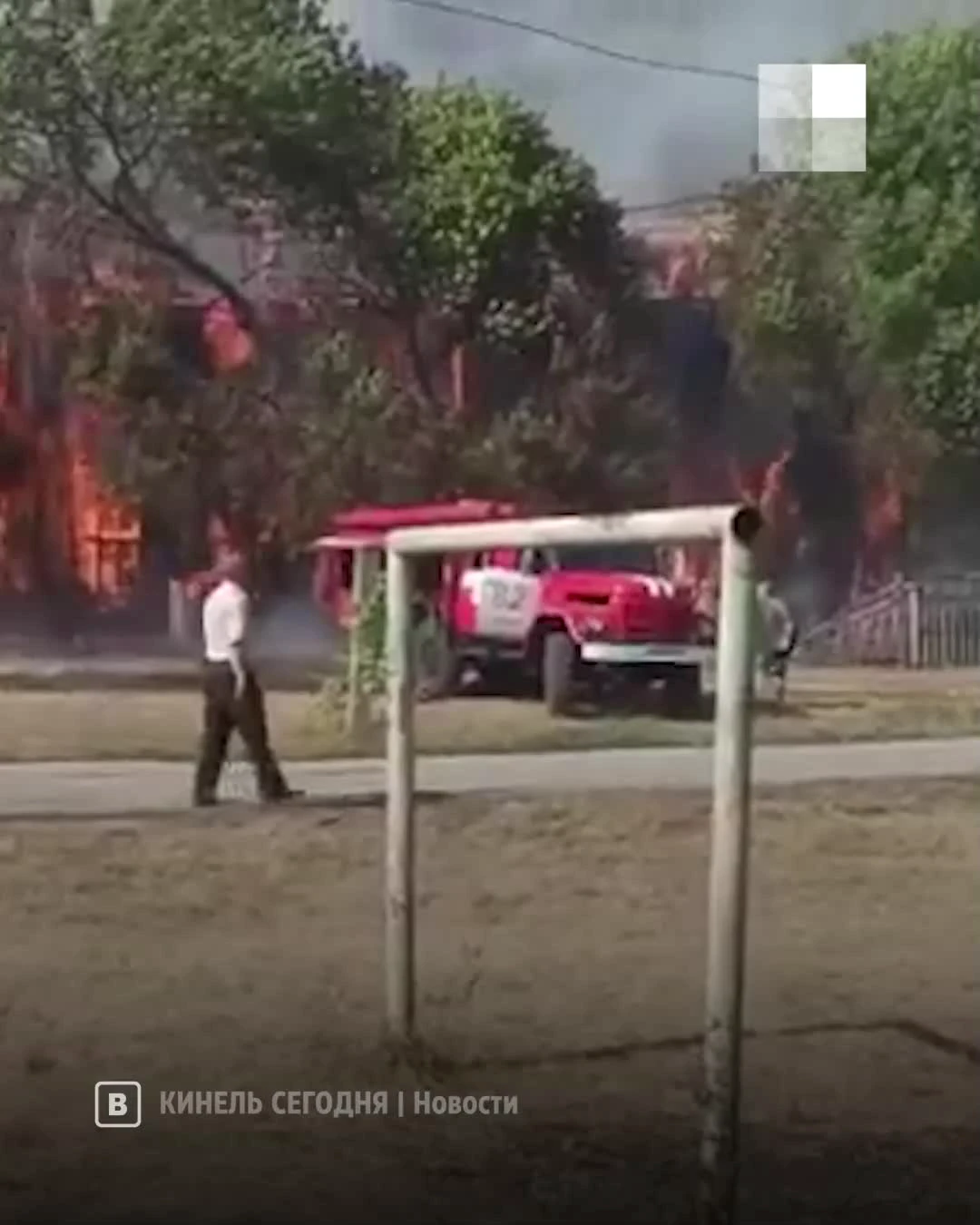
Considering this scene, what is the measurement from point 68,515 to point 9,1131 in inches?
41.0

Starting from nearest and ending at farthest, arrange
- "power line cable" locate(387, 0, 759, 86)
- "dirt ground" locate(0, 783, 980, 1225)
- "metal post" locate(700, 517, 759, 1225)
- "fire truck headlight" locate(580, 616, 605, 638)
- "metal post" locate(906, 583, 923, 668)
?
"metal post" locate(700, 517, 759, 1225) < "dirt ground" locate(0, 783, 980, 1225) < "power line cable" locate(387, 0, 759, 86) < "fire truck headlight" locate(580, 616, 605, 638) < "metal post" locate(906, 583, 923, 668)

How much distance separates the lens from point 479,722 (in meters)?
5.18

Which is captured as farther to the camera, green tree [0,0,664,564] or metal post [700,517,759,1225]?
green tree [0,0,664,564]

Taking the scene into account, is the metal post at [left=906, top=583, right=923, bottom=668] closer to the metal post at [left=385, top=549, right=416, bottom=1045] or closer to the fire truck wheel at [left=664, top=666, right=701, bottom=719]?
the fire truck wheel at [left=664, top=666, right=701, bottom=719]

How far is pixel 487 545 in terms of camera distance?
4.85 meters

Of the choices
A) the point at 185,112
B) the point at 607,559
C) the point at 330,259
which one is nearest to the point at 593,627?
the point at 607,559

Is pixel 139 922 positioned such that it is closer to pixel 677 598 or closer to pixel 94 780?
pixel 94 780

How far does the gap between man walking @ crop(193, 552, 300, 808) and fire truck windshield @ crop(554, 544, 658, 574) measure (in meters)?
0.55

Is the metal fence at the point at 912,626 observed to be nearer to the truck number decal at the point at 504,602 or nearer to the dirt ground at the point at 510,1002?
the dirt ground at the point at 510,1002

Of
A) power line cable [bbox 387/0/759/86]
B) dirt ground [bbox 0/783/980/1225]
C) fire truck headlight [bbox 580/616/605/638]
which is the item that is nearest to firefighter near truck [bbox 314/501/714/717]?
fire truck headlight [bbox 580/616/605/638]

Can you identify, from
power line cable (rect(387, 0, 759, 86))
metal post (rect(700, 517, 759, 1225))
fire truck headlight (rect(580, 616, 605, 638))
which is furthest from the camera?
fire truck headlight (rect(580, 616, 605, 638))

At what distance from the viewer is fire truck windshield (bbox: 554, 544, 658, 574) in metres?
4.77

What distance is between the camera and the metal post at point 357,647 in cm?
509

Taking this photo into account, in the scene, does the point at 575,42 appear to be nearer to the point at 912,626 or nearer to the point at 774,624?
the point at 774,624
